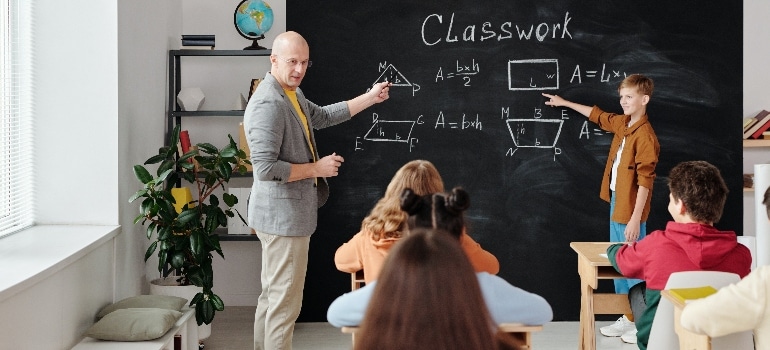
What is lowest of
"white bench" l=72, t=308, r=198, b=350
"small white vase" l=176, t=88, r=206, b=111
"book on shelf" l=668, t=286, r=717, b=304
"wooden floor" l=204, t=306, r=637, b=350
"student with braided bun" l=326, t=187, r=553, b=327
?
"wooden floor" l=204, t=306, r=637, b=350

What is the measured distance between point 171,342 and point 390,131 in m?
2.05

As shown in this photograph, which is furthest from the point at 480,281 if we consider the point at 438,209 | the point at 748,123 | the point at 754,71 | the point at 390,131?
the point at 754,71

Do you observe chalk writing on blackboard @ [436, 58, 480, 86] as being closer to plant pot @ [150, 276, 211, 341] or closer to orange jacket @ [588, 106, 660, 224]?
orange jacket @ [588, 106, 660, 224]

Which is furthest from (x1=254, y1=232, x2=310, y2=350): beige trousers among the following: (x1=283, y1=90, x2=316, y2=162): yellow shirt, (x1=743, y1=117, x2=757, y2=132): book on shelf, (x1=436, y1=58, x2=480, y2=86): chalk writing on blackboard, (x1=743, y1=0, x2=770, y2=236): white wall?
(x1=743, y1=0, x2=770, y2=236): white wall

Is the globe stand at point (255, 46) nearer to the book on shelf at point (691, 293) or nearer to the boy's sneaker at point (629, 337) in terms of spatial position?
the boy's sneaker at point (629, 337)

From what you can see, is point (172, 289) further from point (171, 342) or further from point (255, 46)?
point (255, 46)

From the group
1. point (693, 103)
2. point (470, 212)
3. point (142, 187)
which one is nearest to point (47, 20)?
point (142, 187)

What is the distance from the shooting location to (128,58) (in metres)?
4.86

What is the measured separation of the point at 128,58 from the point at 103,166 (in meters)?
0.62

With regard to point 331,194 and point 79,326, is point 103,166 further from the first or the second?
point 331,194

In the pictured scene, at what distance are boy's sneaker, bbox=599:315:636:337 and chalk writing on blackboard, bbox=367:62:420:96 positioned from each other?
1.84 m

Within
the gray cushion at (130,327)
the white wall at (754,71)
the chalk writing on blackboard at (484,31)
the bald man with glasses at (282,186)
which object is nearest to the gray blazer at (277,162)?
the bald man with glasses at (282,186)

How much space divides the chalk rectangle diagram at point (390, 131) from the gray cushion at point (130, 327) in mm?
2029

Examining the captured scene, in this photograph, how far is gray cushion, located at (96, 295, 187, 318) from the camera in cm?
442
